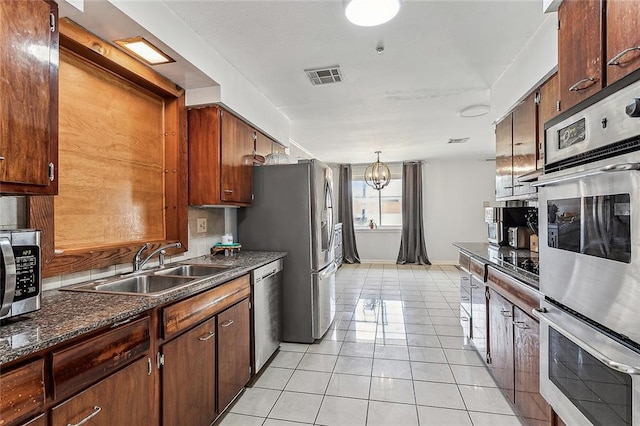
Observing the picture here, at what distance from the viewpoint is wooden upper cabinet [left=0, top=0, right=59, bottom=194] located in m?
1.12

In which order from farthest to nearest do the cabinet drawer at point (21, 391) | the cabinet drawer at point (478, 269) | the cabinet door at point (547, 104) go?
the cabinet drawer at point (478, 269), the cabinet door at point (547, 104), the cabinet drawer at point (21, 391)

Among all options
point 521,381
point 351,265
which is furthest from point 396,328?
point 351,265

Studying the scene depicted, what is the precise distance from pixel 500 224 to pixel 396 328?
152 centimetres

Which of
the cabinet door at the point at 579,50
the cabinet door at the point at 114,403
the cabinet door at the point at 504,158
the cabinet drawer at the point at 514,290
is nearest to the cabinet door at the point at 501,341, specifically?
the cabinet drawer at the point at 514,290

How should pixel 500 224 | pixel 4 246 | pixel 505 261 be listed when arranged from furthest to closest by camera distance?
1. pixel 500 224
2. pixel 505 261
3. pixel 4 246

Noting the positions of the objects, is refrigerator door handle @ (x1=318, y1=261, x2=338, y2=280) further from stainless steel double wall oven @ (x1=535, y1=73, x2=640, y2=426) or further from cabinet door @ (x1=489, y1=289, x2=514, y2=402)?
stainless steel double wall oven @ (x1=535, y1=73, x2=640, y2=426)

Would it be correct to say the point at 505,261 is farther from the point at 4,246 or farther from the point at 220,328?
the point at 4,246

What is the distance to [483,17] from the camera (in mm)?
2057

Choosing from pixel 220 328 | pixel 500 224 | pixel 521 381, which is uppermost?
pixel 500 224

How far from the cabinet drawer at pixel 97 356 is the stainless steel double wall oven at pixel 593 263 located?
66.4 inches

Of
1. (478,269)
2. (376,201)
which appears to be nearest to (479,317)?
(478,269)

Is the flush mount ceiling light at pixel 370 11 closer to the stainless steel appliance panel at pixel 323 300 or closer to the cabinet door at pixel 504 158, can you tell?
the cabinet door at pixel 504 158

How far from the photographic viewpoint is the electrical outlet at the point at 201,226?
2.83m

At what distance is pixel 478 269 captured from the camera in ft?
8.66
